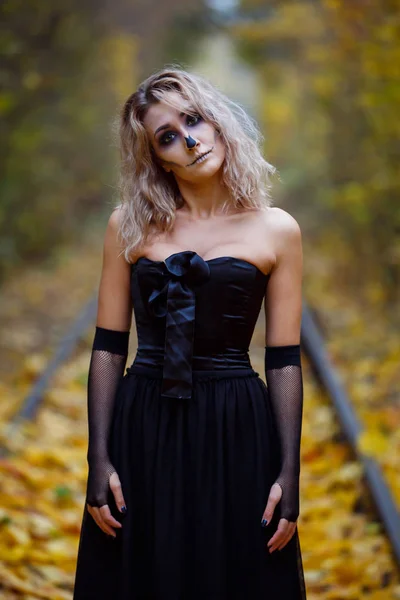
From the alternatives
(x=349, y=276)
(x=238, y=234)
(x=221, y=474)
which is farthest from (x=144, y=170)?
(x=349, y=276)

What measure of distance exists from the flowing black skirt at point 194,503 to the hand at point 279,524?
0.03 m

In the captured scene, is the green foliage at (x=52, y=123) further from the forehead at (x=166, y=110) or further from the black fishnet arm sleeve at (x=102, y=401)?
the black fishnet arm sleeve at (x=102, y=401)

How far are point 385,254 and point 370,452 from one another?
4694mm

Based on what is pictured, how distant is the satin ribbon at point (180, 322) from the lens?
239 centimetres

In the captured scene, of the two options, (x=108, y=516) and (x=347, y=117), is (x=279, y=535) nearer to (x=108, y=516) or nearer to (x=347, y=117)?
(x=108, y=516)

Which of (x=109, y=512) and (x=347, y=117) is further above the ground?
(x=347, y=117)

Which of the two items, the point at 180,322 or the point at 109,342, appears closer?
the point at 180,322

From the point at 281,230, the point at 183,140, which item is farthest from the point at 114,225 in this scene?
the point at 281,230

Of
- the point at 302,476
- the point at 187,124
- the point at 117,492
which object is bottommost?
the point at 117,492

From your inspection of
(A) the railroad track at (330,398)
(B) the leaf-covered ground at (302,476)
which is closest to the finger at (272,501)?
(B) the leaf-covered ground at (302,476)

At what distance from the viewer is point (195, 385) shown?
2447 mm

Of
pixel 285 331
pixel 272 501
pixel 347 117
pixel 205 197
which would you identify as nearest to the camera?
pixel 272 501

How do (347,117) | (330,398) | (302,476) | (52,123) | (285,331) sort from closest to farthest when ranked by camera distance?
(285,331)
(302,476)
(330,398)
(347,117)
(52,123)

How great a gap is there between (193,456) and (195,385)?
0.21 m
